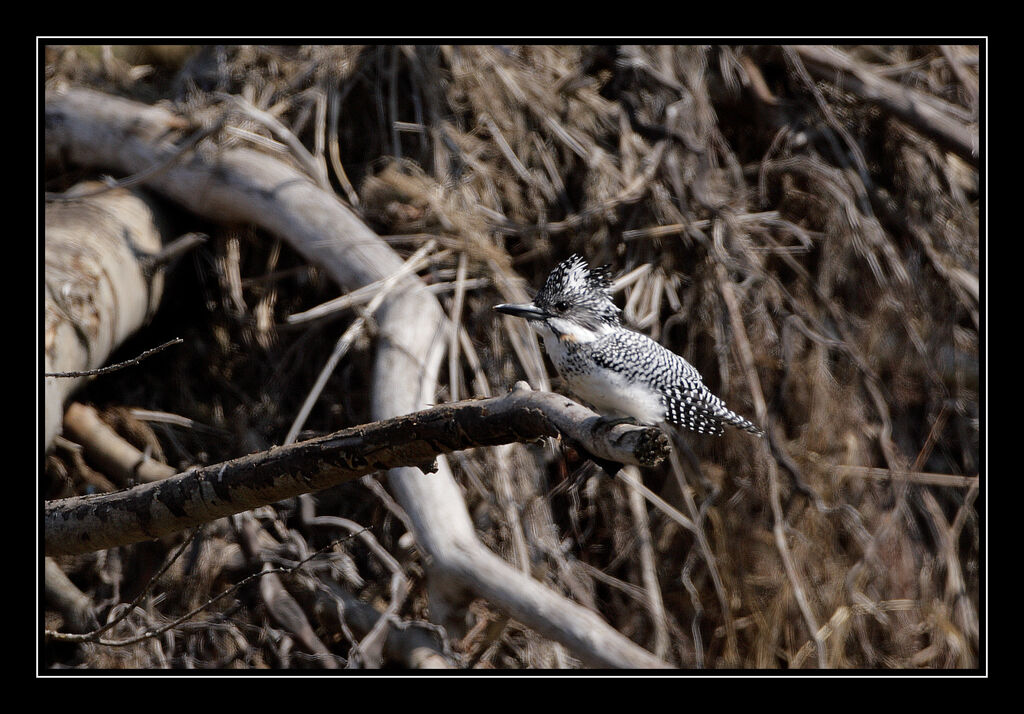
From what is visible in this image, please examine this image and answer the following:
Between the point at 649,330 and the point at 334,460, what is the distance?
2257mm

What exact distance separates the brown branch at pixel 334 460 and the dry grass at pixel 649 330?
51.3 inches

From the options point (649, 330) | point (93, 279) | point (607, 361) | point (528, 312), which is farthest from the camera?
point (649, 330)

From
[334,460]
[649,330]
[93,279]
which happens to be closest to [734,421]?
[649,330]

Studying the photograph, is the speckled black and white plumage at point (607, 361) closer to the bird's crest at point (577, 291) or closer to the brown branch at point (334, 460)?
the bird's crest at point (577, 291)

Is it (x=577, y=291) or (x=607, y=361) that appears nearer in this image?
(x=607, y=361)

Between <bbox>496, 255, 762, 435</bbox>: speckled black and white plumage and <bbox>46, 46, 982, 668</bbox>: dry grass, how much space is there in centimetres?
88

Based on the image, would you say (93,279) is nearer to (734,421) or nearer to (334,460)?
(334,460)

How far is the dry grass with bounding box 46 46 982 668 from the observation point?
3.47 m

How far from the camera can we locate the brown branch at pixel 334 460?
62.4 inches

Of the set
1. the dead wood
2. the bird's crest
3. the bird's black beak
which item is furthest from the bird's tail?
the dead wood

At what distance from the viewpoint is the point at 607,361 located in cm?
241

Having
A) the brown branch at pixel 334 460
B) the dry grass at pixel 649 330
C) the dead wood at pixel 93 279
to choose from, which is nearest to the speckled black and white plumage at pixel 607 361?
the brown branch at pixel 334 460

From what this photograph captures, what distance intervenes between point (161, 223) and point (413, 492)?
1.71m

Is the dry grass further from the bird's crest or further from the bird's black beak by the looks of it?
the bird's black beak
